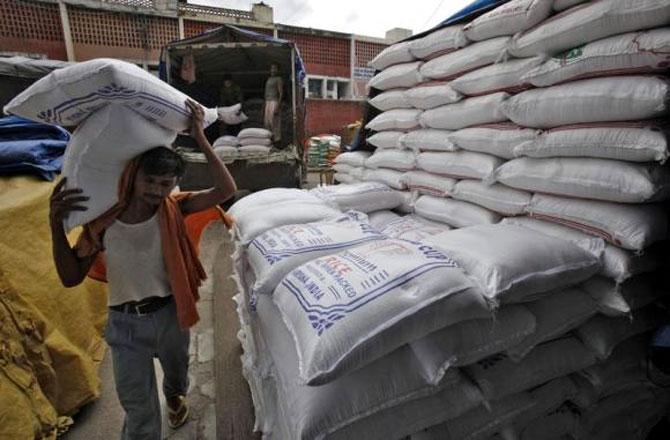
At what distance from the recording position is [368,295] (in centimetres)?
104

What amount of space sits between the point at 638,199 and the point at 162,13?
14427 mm

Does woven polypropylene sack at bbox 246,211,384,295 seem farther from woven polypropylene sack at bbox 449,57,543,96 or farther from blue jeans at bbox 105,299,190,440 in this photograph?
woven polypropylene sack at bbox 449,57,543,96

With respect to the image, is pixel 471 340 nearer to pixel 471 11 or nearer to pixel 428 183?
pixel 428 183

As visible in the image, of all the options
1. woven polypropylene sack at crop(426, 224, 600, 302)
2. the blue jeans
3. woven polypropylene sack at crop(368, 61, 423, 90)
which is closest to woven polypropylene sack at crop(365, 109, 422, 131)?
woven polypropylene sack at crop(368, 61, 423, 90)

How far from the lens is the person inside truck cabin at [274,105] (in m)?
6.48

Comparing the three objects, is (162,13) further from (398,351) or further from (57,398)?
(398,351)

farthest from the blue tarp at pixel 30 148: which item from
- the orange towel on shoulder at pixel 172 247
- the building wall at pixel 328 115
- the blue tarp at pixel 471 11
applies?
the building wall at pixel 328 115

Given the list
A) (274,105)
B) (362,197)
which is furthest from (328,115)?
(362,197)

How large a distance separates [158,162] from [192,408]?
150 cm

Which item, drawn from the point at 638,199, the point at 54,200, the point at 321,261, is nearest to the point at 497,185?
the point at 638,199

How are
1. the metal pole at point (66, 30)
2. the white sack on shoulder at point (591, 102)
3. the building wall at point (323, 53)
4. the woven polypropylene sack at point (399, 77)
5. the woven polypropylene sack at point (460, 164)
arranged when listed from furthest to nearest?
the building wall at point (323, 53), the metal pole at point (66, 30), the woven polypropylene sack at point (399, 77), the woven polypropylene sack at point (460, 164), the white sack on shoulder at point (591, 102)

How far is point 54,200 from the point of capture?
1.29m

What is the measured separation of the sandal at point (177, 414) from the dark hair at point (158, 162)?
1287 millimetres

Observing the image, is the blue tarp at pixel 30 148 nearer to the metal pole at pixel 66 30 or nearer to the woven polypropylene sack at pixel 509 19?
the woven polypropylene sack at pixel 509 19
